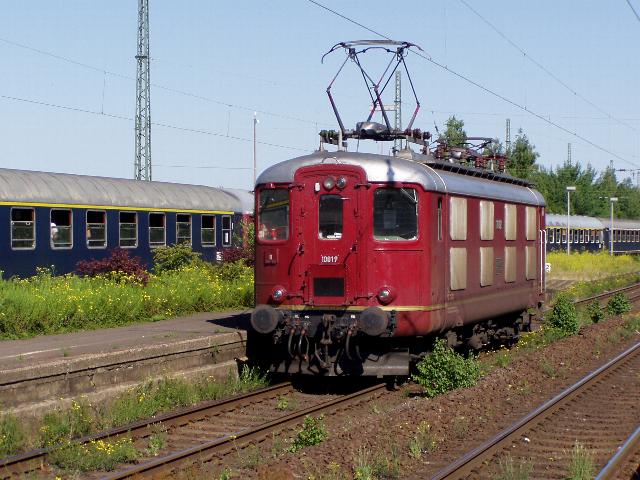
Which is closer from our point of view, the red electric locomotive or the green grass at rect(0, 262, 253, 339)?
the red electric locomotive

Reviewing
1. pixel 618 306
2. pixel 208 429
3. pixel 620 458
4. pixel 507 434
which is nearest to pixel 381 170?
pixel 208 429

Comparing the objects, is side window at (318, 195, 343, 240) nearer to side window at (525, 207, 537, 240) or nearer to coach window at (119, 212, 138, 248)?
side window at (525, 207, 537, 240)

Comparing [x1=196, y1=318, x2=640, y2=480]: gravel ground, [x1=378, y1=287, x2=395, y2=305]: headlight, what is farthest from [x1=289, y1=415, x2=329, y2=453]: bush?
[x1=378, y1=287, x2=395, y2=305]: headlight

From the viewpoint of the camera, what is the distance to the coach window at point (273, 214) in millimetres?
13508

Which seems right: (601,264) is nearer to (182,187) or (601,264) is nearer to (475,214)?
(182,187)

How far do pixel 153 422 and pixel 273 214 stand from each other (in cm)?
389

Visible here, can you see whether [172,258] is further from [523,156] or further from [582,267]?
[523,156]

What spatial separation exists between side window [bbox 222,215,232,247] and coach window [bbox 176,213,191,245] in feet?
6.06

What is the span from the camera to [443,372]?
1293 cm

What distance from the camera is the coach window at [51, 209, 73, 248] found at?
22.1 metres

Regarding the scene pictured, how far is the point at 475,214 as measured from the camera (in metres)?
15.1

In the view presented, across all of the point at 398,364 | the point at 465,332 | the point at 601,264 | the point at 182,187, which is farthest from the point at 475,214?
the point at 601,264

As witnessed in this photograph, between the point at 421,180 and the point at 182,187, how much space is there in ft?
51.0

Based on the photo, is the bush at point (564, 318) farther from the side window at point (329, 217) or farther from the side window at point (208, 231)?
the side window at point (208, 231)
